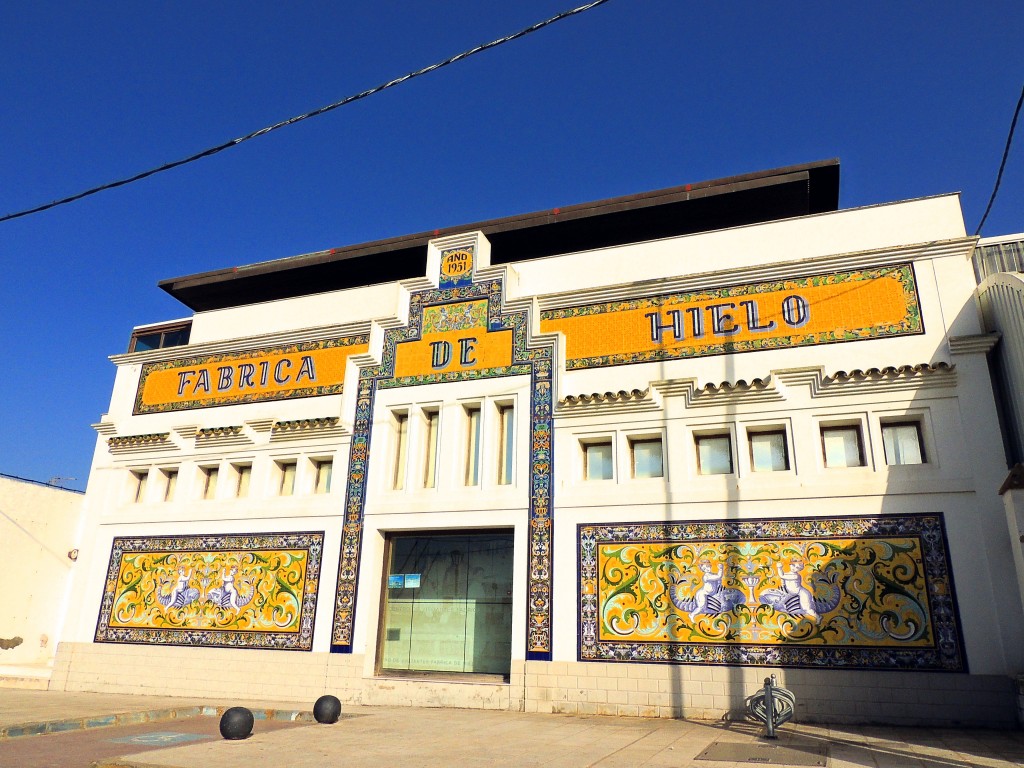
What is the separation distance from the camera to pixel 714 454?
41.7ft

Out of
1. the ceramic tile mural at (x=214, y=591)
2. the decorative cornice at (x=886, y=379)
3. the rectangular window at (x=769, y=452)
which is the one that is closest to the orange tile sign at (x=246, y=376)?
the ceramic tile mural at (x=214, y=591)

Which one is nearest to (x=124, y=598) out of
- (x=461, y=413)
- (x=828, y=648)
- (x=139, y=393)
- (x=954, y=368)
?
(x=139, y=393)

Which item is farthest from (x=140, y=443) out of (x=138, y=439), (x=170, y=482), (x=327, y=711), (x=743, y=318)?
Answer: (x=743, y=318)

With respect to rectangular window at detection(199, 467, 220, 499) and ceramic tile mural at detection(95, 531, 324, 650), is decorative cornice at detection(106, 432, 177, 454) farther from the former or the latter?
ceramic tile mural at detection(95, 531, 324, 650)

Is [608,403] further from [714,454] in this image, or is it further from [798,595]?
[798,595]

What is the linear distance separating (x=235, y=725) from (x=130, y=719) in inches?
137

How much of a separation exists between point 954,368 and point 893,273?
1.98 meters

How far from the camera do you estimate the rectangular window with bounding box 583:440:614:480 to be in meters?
13.4

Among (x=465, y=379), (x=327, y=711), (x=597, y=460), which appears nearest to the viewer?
(x=327, y=711)

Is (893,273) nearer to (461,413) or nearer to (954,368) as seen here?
(954,368)

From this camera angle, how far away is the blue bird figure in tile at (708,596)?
11.6m

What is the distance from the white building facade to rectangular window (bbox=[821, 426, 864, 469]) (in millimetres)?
46

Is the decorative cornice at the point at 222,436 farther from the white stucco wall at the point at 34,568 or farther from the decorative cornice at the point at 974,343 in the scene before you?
the decorative cornice at the point at 974,343

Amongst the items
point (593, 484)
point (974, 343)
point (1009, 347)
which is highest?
point (974, 343)
